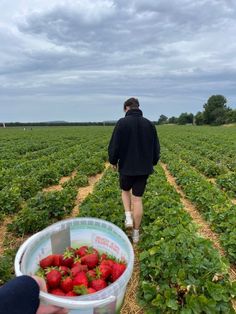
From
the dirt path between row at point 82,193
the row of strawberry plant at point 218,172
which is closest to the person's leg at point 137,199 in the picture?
the dirt path between row at point 82,193

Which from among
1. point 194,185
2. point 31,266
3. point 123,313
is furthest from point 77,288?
point 194,185

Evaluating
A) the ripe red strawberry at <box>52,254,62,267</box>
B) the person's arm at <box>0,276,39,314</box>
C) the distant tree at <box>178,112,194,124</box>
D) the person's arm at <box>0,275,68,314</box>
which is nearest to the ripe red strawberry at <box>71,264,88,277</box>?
the ripe red strawberry at <box>52,254,62,267</box>

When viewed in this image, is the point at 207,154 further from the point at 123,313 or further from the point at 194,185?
the point at 123,313

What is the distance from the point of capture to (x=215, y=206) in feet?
21.6

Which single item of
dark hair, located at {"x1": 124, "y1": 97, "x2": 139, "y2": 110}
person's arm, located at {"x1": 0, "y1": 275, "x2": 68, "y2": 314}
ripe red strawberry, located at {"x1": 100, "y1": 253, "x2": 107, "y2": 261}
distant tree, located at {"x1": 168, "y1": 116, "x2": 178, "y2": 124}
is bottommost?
distant tree, located at {"x1": 168, "y1": 116, "x2": 178, "y2": 124}

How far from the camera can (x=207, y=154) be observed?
17094 mm

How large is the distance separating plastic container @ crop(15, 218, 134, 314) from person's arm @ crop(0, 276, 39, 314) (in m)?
0.20

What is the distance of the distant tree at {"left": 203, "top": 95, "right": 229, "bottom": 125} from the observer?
101 m

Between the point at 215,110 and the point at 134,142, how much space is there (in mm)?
103859

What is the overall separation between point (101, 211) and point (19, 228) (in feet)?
4.56

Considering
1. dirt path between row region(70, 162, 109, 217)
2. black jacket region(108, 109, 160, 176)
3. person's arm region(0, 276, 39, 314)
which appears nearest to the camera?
person's arm region(0, 276, 39, 314)

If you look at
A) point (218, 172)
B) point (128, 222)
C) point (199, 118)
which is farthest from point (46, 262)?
point (199, 118)

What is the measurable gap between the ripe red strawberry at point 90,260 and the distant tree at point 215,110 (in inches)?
3873

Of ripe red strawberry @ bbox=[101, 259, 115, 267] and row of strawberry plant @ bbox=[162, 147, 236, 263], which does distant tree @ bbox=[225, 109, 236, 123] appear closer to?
row of strawberry plant @ bbox=[162, 147, 236, 263]
